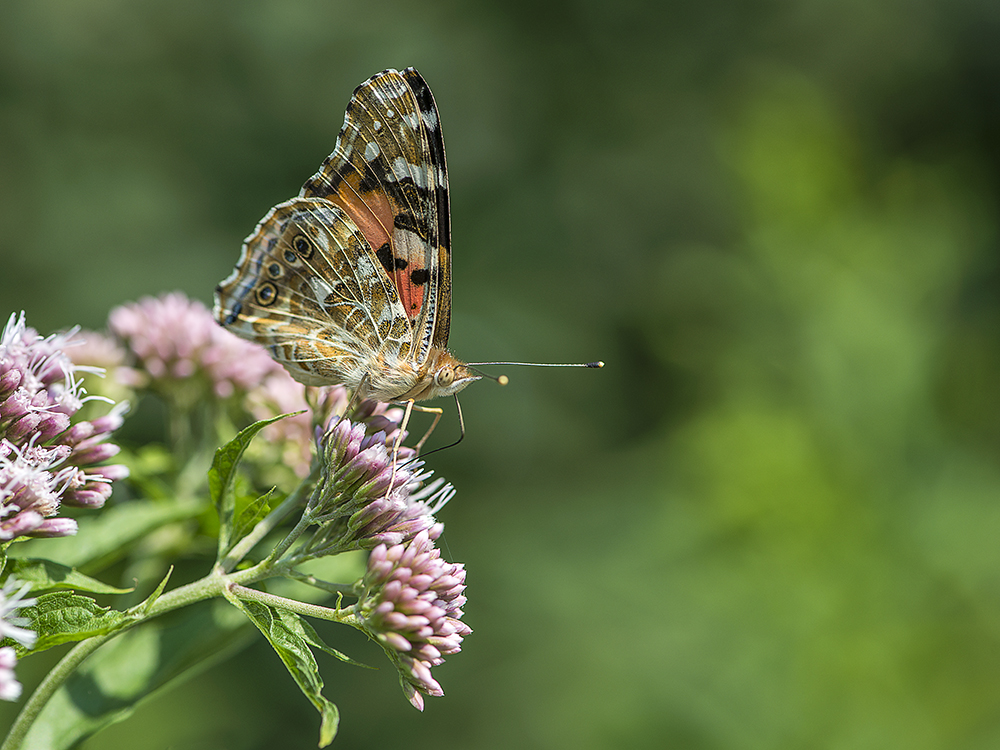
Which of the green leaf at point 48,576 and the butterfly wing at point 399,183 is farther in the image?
the butterfly wing at point 399,183

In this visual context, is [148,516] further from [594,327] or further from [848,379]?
[594,327]

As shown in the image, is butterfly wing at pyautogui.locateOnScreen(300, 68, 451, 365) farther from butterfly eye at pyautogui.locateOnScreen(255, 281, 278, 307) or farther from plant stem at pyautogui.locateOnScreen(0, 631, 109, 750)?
plant stem at pyautogui.locateOnScreen(0, 631, 109, 750)

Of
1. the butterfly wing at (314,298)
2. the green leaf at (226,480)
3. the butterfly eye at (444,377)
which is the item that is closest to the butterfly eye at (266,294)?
the butterfly wing at (314,298)

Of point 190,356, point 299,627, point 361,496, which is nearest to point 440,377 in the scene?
point 361,496

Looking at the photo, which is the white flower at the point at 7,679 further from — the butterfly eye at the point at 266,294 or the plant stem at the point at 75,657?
the butterfly eye at the point at 266,294

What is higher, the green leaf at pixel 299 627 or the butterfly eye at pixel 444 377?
the butterfly eye at pixel 444 377

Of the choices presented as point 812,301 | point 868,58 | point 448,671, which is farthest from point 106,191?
point 868,58
